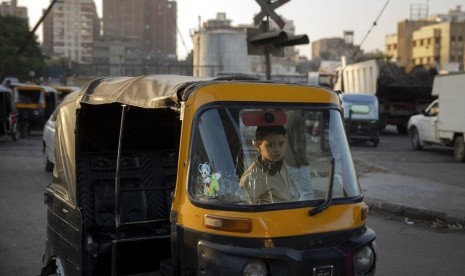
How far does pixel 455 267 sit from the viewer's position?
20.5ft

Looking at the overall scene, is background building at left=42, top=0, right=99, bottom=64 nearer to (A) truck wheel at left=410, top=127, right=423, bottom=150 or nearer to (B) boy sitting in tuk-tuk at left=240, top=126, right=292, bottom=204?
(A) truck wheel at left=410, top=127, right=423, bottom=150

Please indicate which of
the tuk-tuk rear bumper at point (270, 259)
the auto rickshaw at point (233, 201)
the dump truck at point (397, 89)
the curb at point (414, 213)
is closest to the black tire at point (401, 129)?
the dump truck at point (397, 89)

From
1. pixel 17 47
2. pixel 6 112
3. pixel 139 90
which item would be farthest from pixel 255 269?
pixel 17 47

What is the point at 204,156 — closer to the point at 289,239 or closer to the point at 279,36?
the point at 289,239

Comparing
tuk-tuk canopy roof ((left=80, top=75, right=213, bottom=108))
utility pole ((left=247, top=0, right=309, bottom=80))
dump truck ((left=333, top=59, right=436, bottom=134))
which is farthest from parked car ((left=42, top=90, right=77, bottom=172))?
dump truck ((left=333, top=59, right=436, bottom=134))

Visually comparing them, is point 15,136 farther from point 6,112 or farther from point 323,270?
point 323,270

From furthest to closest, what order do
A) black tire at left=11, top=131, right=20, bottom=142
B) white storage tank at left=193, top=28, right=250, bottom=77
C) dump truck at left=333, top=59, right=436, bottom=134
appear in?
white storage tank at left=193, top=28, right=250, bottom=77
dump truck at left=333, top=59, right=436, bottom=134
black tire at left=11, top=131, right=20, bottom=142

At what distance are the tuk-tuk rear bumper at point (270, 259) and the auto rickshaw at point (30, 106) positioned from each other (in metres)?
24.2

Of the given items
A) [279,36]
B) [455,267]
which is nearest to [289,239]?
[455,267]

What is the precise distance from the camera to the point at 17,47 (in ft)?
188

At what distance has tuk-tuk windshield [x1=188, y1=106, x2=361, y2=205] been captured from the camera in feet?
10.7

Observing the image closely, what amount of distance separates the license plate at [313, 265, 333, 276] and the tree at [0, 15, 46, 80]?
53.5 m

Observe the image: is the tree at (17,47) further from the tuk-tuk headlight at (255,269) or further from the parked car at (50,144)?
the tuk-tuk headlight at (255,269)

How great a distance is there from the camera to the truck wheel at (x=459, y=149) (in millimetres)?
16594
